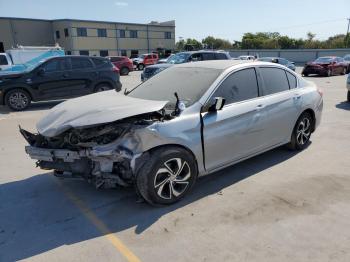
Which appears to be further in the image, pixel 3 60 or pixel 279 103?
pixel 3 60

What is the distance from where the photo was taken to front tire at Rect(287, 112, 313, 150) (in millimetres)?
5738

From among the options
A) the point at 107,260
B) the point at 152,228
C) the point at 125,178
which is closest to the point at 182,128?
the point at 125,178

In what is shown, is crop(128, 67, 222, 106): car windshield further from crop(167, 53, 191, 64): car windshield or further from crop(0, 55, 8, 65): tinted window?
crop(0, 55, 8, 65): tinted window

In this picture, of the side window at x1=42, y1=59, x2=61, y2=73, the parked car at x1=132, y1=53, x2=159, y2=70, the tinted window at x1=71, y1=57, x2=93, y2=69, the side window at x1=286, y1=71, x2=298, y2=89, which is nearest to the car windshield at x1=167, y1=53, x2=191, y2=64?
the tinted window at x1=71, y1=57, x2=93, y2=69

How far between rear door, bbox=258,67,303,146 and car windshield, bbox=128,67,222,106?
976 millimetres

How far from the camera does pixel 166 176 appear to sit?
3.94 m

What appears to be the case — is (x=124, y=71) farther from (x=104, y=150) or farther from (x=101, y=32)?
(x=101, y=32)

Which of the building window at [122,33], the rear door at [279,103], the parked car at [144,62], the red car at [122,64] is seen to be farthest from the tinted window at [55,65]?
the building window at [122,33]

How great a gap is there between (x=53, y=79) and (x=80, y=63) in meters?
1.20

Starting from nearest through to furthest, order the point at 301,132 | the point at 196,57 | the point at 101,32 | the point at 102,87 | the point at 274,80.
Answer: the point at 274,80, the point at 301,132, the point at 102,87, the point at 196,57, the point at 101,32

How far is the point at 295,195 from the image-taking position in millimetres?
4250

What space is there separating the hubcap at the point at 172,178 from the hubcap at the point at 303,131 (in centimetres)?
266

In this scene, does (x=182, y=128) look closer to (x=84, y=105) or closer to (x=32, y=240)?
(x=84, y=105)

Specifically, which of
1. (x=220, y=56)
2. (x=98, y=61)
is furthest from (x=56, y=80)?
(x=220, y=56)
